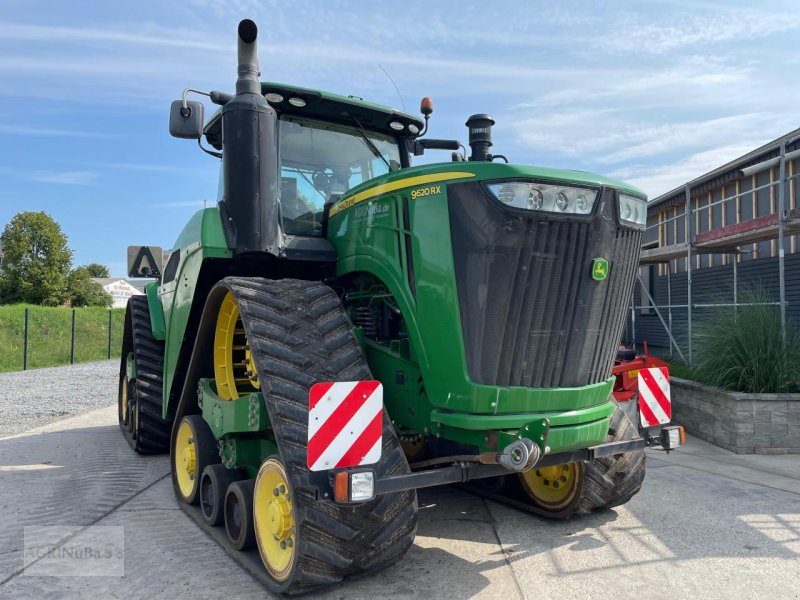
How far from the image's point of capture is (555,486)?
4516 mm

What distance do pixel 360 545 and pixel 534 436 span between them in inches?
39.4

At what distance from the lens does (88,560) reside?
3.75 meters

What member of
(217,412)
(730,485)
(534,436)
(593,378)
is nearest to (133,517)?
(217,412)

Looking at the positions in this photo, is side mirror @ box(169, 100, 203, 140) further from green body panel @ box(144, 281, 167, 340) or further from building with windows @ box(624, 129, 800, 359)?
building with windows @ box(624, 129, 800, 359)

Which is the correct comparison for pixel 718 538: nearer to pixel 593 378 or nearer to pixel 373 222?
pixel 593 378

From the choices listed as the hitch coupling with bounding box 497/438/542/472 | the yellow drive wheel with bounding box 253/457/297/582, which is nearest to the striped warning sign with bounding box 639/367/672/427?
the hitch coupling with bounding box 497/438/542/472

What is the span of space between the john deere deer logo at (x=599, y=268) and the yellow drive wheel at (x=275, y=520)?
6.25 feet

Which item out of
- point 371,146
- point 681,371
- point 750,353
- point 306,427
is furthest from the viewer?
point 681,371

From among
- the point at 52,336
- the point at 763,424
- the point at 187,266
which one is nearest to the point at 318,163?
the point at 187,266

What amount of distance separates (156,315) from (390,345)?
377 cm

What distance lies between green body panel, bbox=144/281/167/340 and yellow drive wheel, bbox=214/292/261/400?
2.25m

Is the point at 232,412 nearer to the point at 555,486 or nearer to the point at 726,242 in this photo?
the point at 555,486

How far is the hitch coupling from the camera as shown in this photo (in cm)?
300

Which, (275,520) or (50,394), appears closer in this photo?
(275,520)
